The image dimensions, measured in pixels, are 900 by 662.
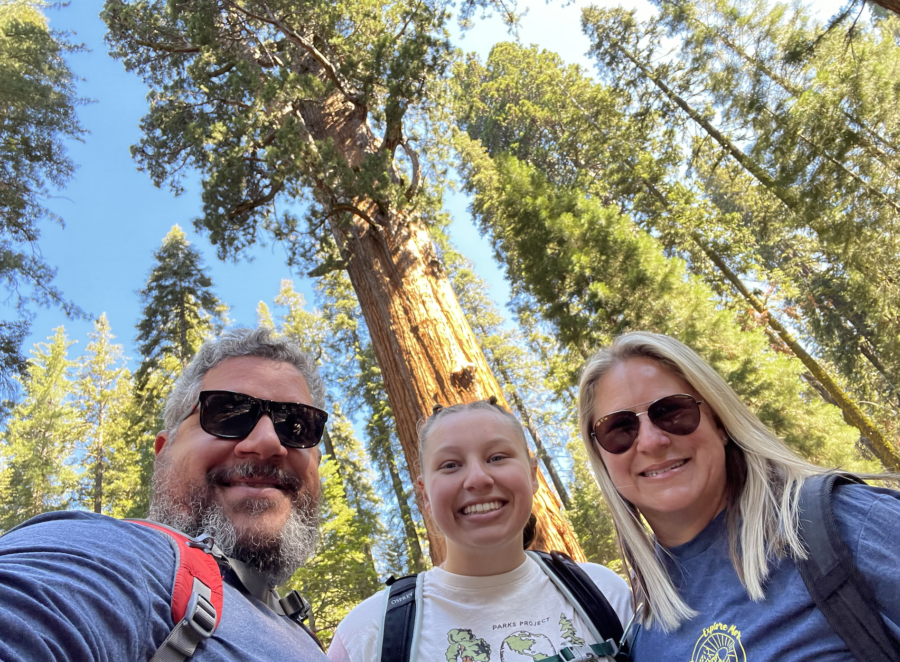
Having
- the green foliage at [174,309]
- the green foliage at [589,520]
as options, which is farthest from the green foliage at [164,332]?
the green foliage at [589,520]

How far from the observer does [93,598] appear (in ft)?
2.81

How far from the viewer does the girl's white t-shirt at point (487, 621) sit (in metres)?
1.98

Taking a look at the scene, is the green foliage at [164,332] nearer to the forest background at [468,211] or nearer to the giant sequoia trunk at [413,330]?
the forest background at [468,211]

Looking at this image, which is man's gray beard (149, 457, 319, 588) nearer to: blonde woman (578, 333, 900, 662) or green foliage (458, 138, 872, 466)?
Result: blonde woman (578, 333, 900, 662)

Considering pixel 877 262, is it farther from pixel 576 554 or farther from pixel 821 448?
pixel 576 554

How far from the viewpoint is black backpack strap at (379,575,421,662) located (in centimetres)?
198

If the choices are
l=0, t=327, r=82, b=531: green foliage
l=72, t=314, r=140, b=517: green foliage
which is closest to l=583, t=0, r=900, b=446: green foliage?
l=72, t=314, r=140, b=517: green foliage

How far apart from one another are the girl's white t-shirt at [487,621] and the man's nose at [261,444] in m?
0.85

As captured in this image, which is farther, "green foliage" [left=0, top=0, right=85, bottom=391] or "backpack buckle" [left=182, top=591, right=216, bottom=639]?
"green foliage" [left=0, top=0, right=85, bottom=391]

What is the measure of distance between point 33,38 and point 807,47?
13.9m

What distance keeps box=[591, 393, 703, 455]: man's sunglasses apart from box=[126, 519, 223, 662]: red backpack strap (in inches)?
57.7

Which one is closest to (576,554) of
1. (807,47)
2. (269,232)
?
(269,232)

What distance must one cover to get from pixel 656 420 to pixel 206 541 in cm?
157

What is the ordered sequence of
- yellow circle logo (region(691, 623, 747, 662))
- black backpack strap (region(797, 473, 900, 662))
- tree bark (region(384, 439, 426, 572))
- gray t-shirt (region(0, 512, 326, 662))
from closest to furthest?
gray t-shirt (region(0, 512, 326, 662))
black backpack strap (region(797, 473, 900, 662))
yellow circle logo (region(691, 623, 747, 662))
tree bark (region(384, 439, 426, 572))
